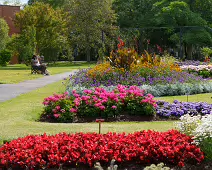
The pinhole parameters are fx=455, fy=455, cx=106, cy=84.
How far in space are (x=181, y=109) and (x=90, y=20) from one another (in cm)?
3960

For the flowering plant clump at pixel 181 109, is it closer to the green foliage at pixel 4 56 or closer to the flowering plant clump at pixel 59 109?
the flowering plant clump at pixel 59 109

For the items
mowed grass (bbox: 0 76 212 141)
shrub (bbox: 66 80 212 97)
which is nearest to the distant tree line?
shrub (bbox: 66 80 212 97)

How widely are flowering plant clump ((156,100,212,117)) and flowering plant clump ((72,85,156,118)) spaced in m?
0.30

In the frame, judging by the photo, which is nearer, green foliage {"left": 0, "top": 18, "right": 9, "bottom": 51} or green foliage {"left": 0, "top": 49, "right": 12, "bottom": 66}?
green foliage {"left": 0, "top": 49, "right": 12, "bottom": 66}

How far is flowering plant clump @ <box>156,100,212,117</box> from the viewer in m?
10.6

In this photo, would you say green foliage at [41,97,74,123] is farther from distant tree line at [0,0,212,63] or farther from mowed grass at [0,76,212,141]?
distant tree line at [0,0,212,63]

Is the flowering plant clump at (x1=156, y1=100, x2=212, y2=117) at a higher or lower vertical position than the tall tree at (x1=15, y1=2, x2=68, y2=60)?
lower

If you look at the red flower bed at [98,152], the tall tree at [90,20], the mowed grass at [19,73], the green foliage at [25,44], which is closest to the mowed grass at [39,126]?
the red flower bed at [98,152]

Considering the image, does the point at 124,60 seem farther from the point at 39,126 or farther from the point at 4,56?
the point at 4,56

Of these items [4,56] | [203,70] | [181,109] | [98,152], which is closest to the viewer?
[98,152]

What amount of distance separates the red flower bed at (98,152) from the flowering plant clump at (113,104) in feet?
12.9

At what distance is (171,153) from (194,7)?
150ft

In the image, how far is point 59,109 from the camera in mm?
10477

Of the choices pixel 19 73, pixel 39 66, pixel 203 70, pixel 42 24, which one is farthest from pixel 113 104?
pixel 42 24
